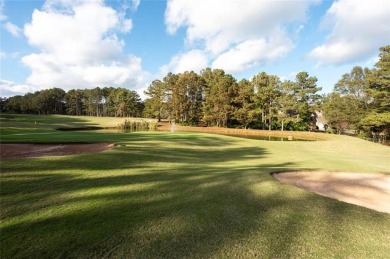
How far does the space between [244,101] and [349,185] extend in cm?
5055

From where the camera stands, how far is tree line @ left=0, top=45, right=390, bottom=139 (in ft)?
132

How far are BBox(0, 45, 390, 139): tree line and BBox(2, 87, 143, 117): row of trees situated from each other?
63.6 ft

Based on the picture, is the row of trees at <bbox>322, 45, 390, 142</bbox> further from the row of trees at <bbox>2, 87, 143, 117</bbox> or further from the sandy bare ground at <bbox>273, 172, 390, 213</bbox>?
the row of trees at <bbox>2, 87, 143, 117</bbox>

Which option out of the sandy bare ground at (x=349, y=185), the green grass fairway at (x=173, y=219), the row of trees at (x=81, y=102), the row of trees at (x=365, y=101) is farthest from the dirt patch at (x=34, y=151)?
the row of trees at (x=81, y=102)

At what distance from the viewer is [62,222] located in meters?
4.57

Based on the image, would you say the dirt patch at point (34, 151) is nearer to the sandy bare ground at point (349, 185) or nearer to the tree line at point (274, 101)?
the sandy bare ground at point (349, 185)

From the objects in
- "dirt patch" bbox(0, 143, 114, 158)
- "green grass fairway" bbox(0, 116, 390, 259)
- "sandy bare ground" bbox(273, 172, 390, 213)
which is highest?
"dirt patch" bbox(0, 143, 114, 158)

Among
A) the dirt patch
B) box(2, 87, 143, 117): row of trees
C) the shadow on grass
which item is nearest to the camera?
the shadow on grass

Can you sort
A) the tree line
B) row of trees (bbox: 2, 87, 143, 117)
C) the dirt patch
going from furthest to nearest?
row of trees (bbox: 2, 87, 143, 117)
the tree line
the dirt patch

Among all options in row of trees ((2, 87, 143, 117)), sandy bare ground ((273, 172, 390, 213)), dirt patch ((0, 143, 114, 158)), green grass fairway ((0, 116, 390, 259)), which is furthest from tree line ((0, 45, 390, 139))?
dirt patch ((0, 143, 114, 158))

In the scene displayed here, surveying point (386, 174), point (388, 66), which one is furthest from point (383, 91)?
point (386, 174)

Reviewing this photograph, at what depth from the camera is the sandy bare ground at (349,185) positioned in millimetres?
7344

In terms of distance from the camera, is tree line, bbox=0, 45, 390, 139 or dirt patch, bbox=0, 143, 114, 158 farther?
tree line, bbox=0, 45, 390, 139

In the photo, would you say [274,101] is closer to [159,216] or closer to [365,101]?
[365,101]
